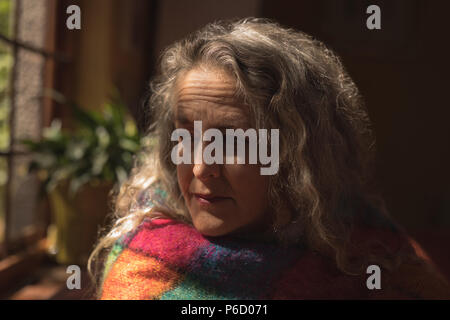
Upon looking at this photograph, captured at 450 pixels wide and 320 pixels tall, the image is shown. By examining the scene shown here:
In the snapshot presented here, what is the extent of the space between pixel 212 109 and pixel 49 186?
115 centimetres

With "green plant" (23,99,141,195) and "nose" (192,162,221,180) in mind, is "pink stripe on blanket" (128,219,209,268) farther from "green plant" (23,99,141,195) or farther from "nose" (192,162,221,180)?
"green plant" (23,99,141,195)

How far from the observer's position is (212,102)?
790 millimetres

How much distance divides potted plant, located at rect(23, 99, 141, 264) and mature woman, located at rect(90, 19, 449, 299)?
86cm

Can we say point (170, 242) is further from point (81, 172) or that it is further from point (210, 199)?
point (81, 172)

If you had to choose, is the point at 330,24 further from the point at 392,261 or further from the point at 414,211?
the point at 392,261

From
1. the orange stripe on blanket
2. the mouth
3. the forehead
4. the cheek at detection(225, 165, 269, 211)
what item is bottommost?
the orange stripe on blanket

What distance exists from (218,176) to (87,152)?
3.61 feet

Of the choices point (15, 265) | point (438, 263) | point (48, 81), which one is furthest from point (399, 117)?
point (15, 265)

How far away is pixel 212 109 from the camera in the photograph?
31.0 inches

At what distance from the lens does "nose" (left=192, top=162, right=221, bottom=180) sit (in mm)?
782

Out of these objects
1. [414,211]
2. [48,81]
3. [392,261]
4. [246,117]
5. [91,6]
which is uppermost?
[91,6]

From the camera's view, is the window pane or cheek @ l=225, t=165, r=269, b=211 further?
the window pane

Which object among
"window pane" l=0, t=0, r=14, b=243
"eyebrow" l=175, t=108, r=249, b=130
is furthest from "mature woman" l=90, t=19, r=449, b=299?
"window pane" l=0, t=0, r=14, b=243

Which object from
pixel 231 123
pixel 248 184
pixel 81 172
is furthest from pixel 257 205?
pixel 81 172
